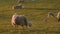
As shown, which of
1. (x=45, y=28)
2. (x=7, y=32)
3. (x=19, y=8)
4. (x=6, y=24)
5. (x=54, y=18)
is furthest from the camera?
(x=19, y=8)

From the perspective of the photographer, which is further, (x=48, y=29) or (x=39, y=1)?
(x=39, y=1)

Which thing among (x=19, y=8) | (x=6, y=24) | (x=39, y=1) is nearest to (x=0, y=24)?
(x=6, y=24)

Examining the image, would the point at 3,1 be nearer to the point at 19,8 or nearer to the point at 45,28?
the point at 19,8

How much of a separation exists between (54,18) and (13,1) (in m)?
16.9

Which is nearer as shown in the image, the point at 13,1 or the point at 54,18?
the point at 54,18

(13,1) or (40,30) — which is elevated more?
(13,1)

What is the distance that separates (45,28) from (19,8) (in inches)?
532

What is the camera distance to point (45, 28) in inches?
742

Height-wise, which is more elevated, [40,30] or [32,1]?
[32,1]

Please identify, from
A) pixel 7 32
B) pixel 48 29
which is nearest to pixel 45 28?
pixel 48 29

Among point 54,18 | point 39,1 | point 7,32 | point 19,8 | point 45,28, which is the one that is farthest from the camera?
point 39,1

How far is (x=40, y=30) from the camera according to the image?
59.4ft

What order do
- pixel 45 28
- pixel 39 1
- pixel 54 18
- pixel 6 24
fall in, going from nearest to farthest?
pixel 45 28 < pixel 6 24 < pixel 54 18 < pixel 39 1

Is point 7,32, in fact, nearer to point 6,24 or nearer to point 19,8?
point 6,24
